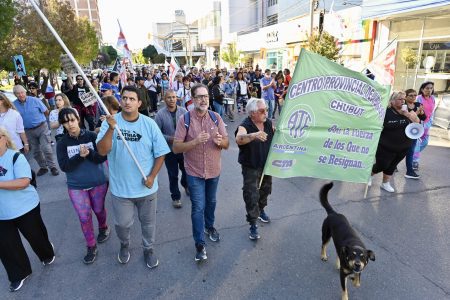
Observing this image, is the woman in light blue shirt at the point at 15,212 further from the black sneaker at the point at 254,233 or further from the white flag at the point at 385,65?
the white flag at the point at 385,65

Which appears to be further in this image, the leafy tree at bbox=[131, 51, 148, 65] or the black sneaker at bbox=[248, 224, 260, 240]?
the leafy tree at bbox=[131, 51, 148, 65]

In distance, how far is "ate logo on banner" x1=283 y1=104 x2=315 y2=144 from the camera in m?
3.37

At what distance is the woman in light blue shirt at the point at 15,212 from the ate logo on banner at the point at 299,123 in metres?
2.83

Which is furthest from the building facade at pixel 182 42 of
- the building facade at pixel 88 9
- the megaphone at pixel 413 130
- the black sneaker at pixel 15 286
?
the black sneaker at pixel 15 286

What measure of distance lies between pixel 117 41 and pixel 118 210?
6777 millimetres

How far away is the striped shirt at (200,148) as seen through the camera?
3297 mm

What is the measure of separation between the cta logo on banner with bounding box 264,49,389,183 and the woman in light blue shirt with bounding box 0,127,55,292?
101 inches

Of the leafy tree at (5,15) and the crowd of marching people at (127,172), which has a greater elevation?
the leafy tree at (5,15)

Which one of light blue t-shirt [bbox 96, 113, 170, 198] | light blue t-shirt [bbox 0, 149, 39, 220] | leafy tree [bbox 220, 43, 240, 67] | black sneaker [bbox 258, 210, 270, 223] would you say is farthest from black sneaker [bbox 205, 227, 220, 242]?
leafy tree [bbox 220, 43, 240, 67]

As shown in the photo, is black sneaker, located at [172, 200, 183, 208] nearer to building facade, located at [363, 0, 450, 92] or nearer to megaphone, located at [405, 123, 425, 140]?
megaphone, located at [405, 123, 425, 140]

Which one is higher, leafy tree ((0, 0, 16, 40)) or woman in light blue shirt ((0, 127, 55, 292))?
leafy tree ((0, 0, 16, 40))

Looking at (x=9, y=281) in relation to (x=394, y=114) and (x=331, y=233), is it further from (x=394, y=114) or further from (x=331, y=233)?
(x=394, y=114)

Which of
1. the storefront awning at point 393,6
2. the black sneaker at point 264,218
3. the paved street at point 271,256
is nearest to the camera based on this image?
the paved street at point 271,256

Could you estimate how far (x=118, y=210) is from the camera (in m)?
3.12
